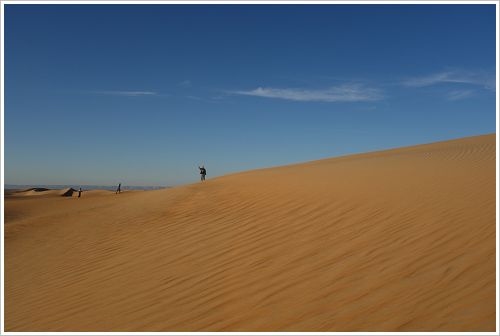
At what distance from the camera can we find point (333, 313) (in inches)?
171

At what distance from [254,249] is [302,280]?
168 cm

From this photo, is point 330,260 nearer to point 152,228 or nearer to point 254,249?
point 254,249

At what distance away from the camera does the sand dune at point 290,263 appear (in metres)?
4.40

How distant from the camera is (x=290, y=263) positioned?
5.93m

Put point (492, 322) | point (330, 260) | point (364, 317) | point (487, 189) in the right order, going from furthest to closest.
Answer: point (487, 189)
point (330, 260)
point (364, 317)
point (492, 322)

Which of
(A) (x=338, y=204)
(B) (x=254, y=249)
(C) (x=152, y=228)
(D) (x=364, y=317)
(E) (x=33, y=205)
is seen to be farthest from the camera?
(E) (x=33, y=205)

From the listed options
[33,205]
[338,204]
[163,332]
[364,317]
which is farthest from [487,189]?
[33,205]

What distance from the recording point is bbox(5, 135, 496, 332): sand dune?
4.40 meters

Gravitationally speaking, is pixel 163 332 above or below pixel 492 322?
below

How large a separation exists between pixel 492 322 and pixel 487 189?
4688mm

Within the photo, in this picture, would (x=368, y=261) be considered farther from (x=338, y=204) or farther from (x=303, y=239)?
(x=338, y=204)

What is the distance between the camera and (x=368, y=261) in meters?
5.46

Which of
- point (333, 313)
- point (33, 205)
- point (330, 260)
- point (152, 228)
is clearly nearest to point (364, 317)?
point (333, 313)

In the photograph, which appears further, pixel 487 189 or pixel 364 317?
pixel 487 189
